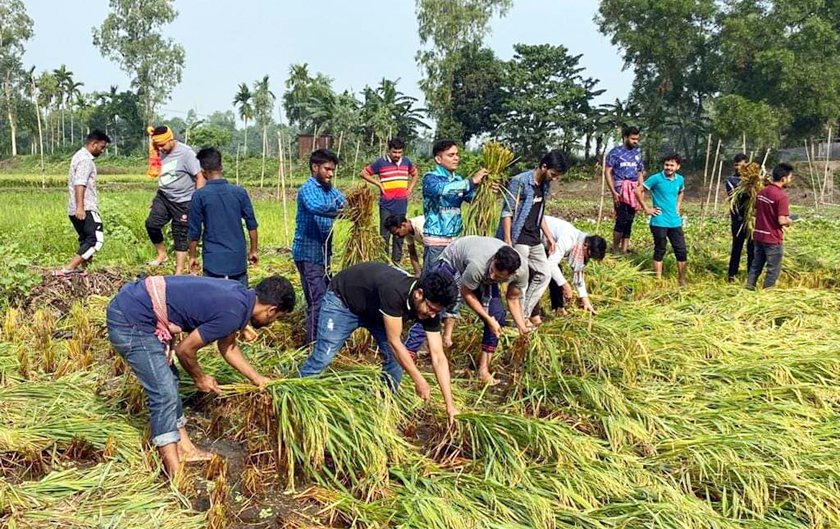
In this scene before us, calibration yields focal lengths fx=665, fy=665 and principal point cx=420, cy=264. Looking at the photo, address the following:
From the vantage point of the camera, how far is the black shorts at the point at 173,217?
6171 millimetres

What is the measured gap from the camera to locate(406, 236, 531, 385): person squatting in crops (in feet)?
12.6

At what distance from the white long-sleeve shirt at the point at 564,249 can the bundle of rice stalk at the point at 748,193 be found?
8.68 ft

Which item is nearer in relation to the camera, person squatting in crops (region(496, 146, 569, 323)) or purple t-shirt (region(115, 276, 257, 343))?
purple t-shirt (region(115, 276, 257, 343))

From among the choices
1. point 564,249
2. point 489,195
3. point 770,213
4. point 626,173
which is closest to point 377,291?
point 489,195

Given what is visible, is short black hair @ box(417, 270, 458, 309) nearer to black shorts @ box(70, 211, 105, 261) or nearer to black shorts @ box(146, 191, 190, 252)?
black shorts @ box(146, 191, 190, 252)

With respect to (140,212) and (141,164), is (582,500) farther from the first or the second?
(141,164)

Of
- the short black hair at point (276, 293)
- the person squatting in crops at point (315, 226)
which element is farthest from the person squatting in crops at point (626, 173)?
the short black hair at point (276, 293)

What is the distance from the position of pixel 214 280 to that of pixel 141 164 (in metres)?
35.4

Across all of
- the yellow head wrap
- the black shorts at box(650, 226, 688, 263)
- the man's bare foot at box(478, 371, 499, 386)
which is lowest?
the man's bare foot at box(478, 371, 499, 386)

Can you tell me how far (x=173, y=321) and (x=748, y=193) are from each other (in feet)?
20.7

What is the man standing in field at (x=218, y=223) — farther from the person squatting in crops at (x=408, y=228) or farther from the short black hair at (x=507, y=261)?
the short black hair at (x=507, y=261)

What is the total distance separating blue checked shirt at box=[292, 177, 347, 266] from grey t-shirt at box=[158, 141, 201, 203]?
1.93 meters

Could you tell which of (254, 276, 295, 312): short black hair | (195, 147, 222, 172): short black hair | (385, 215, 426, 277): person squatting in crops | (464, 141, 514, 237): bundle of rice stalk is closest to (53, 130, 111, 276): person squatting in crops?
(195, 147, 222, 172): short black hair

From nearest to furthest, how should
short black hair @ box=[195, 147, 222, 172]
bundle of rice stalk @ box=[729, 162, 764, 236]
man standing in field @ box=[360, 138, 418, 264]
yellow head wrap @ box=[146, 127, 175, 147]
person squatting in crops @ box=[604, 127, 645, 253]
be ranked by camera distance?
short black hair @ box=[195, 147, 222, 172] < yellow head wrap @ box=[146, 127, 175, 147] < man standing in field @ box=[360, 138, 418, 264] < bundle of rice stalk @ box=[729, 162, 764, 236] < person squatting in crops @ box=[604, 127, 645, 253]
